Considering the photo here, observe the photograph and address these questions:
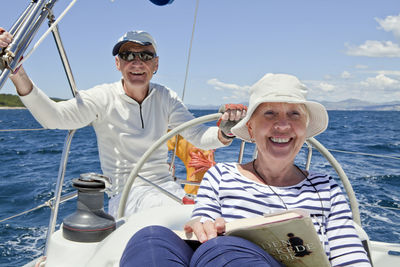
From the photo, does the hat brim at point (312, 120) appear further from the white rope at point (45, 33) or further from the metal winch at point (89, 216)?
the white rope at point (45, 33)

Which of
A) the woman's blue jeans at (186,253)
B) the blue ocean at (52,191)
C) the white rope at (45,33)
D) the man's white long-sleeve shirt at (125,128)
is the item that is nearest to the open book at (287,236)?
the woman's blue jeans at (186,253)

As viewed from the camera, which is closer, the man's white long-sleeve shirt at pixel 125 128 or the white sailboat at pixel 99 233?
the white sailboat at pixel 99 233

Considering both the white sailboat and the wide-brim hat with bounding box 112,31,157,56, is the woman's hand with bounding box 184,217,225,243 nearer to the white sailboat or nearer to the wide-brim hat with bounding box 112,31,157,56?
the white sailboat

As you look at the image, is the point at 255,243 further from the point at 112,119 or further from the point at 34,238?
the point at 34,238

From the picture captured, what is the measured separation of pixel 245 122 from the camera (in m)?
1.31

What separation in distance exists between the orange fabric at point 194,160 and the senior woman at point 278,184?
3.92 ft

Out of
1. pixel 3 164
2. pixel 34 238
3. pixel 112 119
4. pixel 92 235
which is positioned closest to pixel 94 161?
pixel 3 164

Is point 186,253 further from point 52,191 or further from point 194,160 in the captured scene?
point 52,191

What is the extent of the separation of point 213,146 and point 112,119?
551mm

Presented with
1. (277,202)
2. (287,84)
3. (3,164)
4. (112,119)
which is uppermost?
(287,84)

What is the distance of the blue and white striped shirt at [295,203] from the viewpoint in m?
1.18

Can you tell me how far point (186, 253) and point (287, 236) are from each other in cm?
26

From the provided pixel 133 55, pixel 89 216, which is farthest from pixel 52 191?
pixel 89 216

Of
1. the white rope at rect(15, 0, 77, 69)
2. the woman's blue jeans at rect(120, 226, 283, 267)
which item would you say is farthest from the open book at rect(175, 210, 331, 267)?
the white rope at rect(15, 0, 77, 69)
